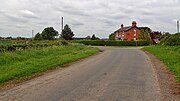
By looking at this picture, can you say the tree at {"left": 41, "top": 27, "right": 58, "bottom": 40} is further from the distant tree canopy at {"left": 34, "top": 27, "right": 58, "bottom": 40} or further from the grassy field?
the grassy field

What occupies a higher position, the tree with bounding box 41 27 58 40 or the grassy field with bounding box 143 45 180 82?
the tree with bounding box 41 27 58 40

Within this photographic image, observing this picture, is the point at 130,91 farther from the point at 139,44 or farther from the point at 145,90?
the point at 139,44

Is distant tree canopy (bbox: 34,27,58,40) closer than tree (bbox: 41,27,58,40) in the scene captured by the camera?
Yes

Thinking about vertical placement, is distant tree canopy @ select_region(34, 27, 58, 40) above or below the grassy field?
above

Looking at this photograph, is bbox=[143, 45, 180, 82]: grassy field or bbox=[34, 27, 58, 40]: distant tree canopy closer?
bbox=[143, 45, 180, 82]: grassy field

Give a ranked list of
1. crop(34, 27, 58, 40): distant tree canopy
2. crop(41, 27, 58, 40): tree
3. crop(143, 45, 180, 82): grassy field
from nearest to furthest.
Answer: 1. crop(143, 45, 180, 82): grassy field
2. crop(34, 27, 58, 40): distant tree canopy
3. crop(41, 27, 58, 40): tree

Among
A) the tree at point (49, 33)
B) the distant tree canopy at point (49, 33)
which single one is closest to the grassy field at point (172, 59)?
the distant tree canopy at point (49, 33)

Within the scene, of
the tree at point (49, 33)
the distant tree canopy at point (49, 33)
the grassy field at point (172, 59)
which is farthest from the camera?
the tree at point (49, 33)

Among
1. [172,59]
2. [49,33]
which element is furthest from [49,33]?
[172,59]

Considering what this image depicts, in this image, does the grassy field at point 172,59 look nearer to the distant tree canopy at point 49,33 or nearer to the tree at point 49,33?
the distant tree canopy at point 49,33

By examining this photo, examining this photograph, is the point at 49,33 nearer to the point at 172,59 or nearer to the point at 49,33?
the point at 49,33

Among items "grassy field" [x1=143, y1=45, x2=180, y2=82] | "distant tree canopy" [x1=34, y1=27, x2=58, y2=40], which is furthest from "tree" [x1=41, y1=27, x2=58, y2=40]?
"grassy field" [x1=143, y1=45, x2=180, y2=82]

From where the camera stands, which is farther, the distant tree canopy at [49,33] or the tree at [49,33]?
the tree at [49,33]

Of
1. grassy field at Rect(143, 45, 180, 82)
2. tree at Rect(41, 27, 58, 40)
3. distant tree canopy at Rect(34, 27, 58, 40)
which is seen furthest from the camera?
tree at Rect(41, 27, 58, 40)
